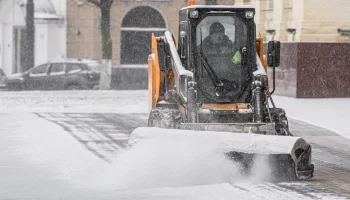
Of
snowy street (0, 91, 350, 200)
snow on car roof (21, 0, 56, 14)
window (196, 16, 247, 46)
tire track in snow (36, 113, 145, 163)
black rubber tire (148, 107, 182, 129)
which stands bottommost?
tire track in snow (36, 113, 145, 163)

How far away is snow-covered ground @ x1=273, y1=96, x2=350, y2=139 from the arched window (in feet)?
50.8

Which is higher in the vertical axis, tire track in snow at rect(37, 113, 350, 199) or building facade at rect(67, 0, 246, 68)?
building facade at rect(67, 0, 246, 68)

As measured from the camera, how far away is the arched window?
48.1 m

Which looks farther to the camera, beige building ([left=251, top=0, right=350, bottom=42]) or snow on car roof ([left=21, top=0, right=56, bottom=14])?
snow on car roof ([left=21, top=0, right=56, bottom=14])

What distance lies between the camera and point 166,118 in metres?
15.5

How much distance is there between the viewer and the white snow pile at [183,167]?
43.6 ft

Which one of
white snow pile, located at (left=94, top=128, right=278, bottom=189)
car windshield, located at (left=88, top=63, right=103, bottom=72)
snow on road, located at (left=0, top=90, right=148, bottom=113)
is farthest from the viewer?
car windshield, located at (left=88, top=63, right=103, bottom=72)

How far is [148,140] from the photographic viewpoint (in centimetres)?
1362

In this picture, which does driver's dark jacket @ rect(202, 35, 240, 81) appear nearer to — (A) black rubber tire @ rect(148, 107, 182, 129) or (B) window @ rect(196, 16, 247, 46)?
(B) window @ rect(196, 16, 247, 46)

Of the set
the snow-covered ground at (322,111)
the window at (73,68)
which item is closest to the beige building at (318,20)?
the snow-covered ground at (322,111)

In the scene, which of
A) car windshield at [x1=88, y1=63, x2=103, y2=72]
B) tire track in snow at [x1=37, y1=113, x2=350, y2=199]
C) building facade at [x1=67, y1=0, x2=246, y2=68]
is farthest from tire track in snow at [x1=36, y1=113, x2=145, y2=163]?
building facade at [x1=67, y1=0, x2=246, y2=68]

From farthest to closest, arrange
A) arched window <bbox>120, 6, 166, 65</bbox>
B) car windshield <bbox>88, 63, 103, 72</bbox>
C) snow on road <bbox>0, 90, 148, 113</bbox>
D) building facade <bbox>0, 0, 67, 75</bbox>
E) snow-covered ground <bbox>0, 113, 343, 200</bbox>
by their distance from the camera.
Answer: arched window <bbox>120, 6, 166, 65</bbox> < building facade <bbox>0, 0, 67, 75</bbox> < car windshield <bbox>88, 63, 103, 72</bbox> < snow on road <bbox>0, 90, 148, 113</bbox> < snow-covered ground <bbox>0, 113, 343, 200</bbox>

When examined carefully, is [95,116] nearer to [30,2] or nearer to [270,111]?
[270,111]

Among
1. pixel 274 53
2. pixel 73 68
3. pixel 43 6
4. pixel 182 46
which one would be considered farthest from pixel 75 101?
pixel 274 53
